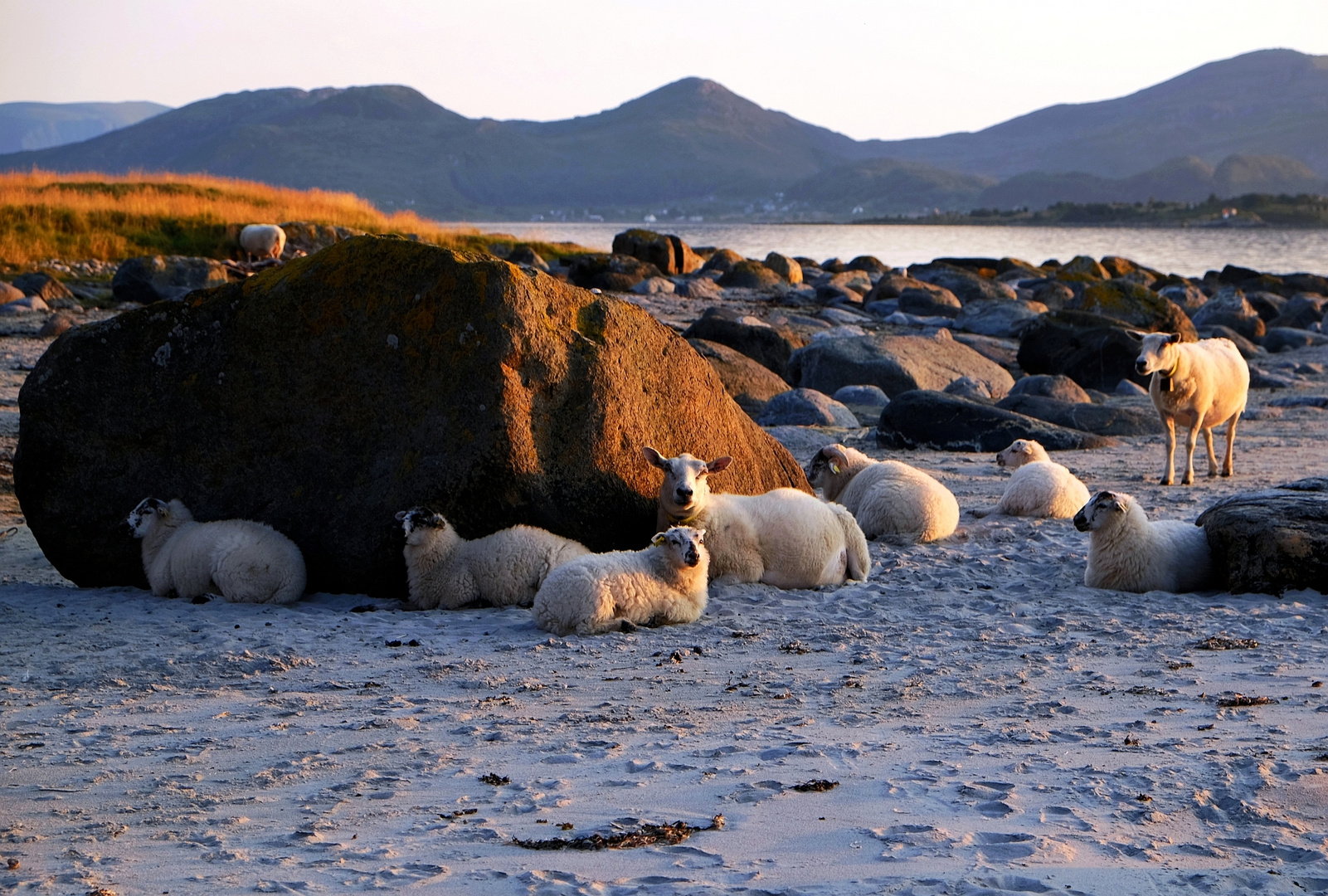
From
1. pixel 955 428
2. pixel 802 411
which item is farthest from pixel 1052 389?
pixel 802 411

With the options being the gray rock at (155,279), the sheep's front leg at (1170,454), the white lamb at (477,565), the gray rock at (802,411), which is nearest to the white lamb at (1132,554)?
the white lamb at (477,565)

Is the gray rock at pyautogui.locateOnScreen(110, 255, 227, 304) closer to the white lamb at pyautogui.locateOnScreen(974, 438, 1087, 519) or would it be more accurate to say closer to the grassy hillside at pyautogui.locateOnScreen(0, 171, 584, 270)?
the grassy hillside at pyautogui.locateOnScreen(0, 171, 584, 270)

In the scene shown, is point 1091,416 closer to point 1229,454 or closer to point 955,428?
point 955,428

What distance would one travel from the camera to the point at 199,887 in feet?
12.5

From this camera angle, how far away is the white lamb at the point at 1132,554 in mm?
8305

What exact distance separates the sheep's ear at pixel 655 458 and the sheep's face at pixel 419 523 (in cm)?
152

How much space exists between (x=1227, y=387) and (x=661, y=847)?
1114 centimetres

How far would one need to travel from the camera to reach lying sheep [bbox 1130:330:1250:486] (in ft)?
40.9

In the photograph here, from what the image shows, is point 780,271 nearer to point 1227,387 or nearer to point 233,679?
point 1227,387

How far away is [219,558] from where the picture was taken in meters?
7.94

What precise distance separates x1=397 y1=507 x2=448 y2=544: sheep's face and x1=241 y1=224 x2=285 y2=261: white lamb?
20.6 m

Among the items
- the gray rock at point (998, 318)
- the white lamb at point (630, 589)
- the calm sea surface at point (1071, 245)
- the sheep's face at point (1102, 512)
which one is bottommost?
the white lamb at point (630, 589)

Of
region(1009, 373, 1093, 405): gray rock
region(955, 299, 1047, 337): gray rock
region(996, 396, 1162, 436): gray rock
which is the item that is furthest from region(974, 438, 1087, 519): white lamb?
region(955, 299, 1047, 337): gray rock

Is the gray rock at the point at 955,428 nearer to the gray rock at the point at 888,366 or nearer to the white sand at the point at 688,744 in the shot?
the gray rock at the point at 888,366
